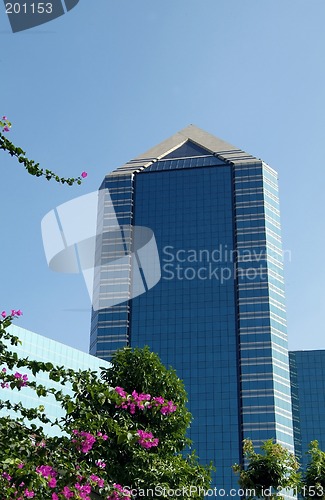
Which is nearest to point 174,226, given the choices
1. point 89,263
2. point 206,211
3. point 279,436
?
point 206,211

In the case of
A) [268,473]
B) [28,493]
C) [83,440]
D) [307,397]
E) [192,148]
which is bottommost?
[28,493]

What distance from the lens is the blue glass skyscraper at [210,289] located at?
441ft

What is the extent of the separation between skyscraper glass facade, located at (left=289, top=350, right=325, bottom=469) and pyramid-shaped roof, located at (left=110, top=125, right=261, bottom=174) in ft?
179

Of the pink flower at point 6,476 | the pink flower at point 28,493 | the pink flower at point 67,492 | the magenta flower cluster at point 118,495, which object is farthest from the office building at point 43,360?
the pink flower at point 28,493

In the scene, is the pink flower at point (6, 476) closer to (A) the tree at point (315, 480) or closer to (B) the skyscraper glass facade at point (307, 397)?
(A) the tree at point (315, 480)

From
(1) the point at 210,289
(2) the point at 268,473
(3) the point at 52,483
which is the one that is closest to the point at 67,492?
(3) the point at 52,483

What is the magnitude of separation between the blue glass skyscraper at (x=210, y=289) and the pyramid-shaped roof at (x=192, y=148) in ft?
0.81

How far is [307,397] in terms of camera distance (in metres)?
174

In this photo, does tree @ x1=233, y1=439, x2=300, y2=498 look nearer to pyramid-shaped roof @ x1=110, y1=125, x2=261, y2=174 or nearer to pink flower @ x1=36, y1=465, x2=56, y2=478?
pink flower @ x1=36, y1=465, x2=56, y2=478

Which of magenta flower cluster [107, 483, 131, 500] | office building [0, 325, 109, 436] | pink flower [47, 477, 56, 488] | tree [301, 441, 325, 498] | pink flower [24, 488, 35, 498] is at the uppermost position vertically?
office building [0, 325, 109, 436]

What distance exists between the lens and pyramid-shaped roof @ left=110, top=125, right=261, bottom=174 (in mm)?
156375

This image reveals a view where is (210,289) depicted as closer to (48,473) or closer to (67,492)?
(67,492)

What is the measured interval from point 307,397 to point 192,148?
219ft

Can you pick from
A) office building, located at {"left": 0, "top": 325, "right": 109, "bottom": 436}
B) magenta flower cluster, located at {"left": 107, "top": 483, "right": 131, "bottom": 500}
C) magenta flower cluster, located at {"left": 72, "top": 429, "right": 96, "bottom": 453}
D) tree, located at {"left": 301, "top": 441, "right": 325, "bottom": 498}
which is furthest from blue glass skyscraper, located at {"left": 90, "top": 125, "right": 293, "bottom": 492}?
magenta flower cluster, located at {"left": 72, "top": 429, "right": 96, "bottom": 453}
